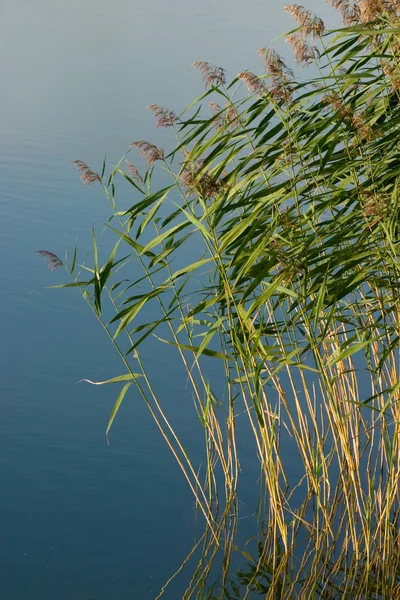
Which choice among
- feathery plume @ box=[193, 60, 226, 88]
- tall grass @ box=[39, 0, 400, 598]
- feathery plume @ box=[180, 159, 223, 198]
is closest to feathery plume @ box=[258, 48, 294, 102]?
tall grass @ box=[39, 0, 400, 598]

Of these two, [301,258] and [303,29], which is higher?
[303,29]

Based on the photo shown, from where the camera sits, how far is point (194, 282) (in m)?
4.66

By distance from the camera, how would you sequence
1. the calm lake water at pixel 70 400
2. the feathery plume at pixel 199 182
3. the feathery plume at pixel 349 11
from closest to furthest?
the feathery plume at pixel 199 182 → the feathery plume at pixel 349 11 → the calm lake water at pixel 70 400

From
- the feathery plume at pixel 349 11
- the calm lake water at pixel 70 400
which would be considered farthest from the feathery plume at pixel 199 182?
the calm lake water at pixel 70 400

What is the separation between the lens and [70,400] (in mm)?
3465

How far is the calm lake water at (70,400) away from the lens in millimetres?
2570

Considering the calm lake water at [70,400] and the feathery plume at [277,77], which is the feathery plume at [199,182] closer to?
the feathery plume at [277,77]

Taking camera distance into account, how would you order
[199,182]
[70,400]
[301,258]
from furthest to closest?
[70,400], [301,258], [199,182]

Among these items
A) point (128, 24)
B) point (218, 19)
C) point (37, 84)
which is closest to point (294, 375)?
point (37, 84)

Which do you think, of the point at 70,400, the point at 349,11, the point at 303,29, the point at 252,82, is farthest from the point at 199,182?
the point at 70,400

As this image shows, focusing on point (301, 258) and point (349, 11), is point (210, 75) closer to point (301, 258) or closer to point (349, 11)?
point (349, 11)

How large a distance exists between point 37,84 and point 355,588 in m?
7.08

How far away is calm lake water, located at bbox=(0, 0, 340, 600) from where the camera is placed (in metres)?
2.57

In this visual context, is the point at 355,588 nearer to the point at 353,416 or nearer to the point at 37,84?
the point at 353,416
